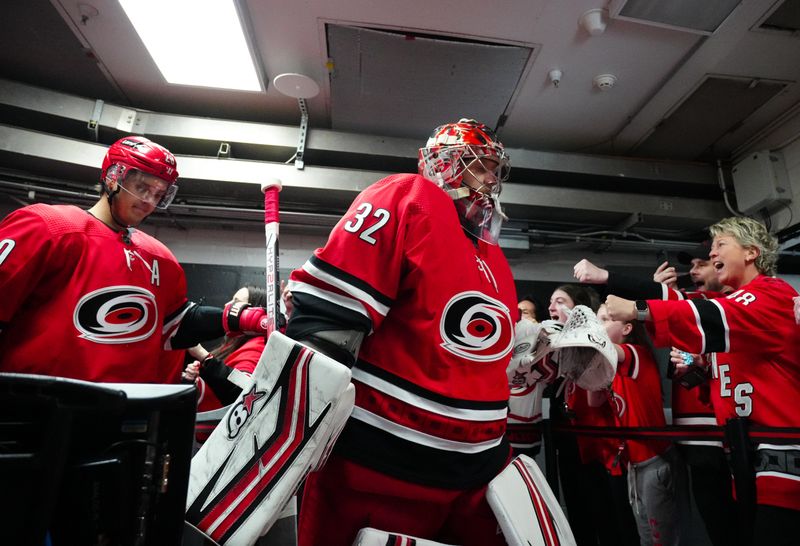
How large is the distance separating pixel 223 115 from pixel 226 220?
2.92 feet

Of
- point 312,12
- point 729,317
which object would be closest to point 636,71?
point 729,317

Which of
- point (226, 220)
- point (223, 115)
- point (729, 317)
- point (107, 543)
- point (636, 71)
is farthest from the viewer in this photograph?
point (226, 220)

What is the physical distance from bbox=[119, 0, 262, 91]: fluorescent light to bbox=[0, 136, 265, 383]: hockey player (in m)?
1.04

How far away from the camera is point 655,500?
2584 mm

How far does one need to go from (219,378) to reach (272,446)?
6.71 ft

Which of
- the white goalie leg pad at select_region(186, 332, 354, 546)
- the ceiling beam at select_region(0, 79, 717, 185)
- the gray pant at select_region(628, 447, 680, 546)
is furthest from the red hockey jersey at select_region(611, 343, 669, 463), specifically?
the white goalie leg pad at select_region(186, 332, 354, 546)

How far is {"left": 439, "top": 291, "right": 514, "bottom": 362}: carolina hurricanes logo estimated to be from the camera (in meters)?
1.10

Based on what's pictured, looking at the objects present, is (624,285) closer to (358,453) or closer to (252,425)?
(358,453)

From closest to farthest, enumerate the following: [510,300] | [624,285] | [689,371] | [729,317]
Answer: [510,300] → [729,317] → [624,285] → [689,371]

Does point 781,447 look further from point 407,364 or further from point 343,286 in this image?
point 343,286

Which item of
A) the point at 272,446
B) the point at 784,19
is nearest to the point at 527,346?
the point at 272,446

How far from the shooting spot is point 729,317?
183 centimetres

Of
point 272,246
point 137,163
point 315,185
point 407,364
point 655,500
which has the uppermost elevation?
point 315,185

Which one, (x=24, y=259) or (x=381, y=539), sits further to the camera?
(x=24, y=259)
